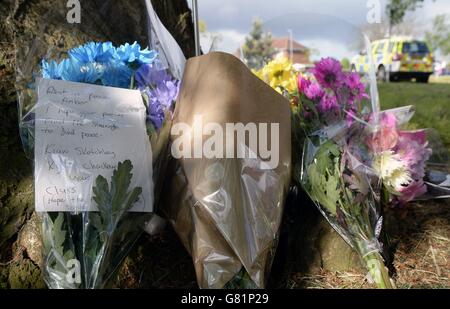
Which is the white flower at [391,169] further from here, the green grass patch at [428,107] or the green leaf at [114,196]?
the green grass patch at [428,107]

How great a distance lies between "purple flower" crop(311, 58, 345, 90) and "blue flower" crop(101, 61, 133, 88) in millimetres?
822

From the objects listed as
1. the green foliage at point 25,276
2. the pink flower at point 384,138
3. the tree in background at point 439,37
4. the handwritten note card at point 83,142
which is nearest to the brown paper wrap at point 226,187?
the handwritten note card at point 83,142

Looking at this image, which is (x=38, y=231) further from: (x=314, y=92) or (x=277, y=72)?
(x=277, y=72)

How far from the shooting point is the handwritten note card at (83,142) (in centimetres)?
142

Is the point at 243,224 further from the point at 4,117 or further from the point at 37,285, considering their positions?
the point at 4,117

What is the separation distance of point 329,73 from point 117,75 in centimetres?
90

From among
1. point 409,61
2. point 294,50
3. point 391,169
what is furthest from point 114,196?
point 409,61

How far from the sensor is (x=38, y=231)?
170cm

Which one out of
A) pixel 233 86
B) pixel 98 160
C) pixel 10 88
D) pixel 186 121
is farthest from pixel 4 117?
pixel 233 86

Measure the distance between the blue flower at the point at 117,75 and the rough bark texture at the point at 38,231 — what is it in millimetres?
258

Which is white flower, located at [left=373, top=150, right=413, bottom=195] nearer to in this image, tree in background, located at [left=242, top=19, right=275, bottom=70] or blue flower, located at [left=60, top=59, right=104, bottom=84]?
tree in background, located at [left=242, top=19, right=275, bottom=70]

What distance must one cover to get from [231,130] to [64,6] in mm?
1097

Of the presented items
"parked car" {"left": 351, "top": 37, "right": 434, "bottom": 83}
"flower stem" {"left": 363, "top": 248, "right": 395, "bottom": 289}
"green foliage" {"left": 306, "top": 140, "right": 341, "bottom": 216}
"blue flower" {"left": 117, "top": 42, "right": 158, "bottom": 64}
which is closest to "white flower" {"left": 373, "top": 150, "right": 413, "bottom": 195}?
"green foliage" {"left": 306, "top": 140, "right": 341, "bottom": 216}

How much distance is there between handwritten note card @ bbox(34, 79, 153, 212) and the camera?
4.66ft
